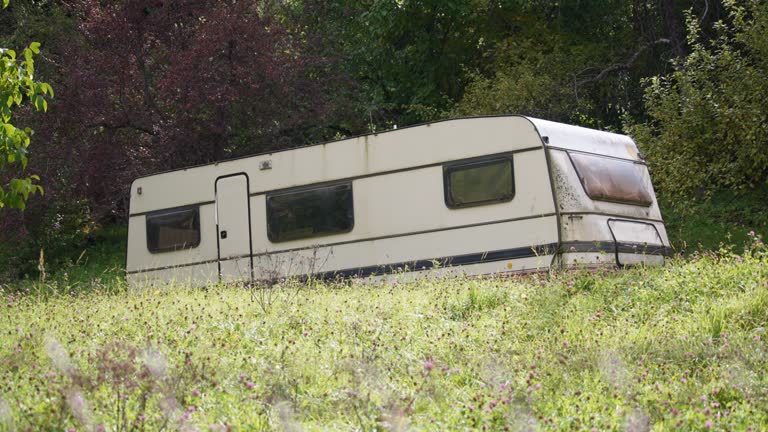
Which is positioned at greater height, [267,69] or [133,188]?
[267,69]

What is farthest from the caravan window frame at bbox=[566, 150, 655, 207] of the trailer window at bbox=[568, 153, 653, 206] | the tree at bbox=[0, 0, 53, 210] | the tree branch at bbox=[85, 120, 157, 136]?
the tree branch at bbox=[85, 120, 157, 136]

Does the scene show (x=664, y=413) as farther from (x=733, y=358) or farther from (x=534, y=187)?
(x=534, y=187)

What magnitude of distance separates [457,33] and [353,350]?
747 inches

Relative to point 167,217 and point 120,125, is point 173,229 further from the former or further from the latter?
point 120,125

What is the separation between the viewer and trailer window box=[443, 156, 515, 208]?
12406mm

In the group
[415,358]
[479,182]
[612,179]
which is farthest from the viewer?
[612,179]

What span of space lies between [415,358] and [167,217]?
30.9ft

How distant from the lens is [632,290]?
9547 millimetres

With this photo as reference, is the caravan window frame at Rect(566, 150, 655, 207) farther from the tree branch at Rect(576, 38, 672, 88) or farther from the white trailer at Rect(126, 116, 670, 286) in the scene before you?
the tree branch at Rect(576, 38, 672, 88)

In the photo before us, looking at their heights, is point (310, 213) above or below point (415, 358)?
above

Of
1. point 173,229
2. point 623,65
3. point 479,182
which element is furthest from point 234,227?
point 623,65

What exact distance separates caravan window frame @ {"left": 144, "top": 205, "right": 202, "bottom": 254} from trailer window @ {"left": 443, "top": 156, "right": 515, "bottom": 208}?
444cm

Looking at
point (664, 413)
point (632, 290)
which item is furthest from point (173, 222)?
point (664, 413)

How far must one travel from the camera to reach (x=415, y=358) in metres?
7.15
